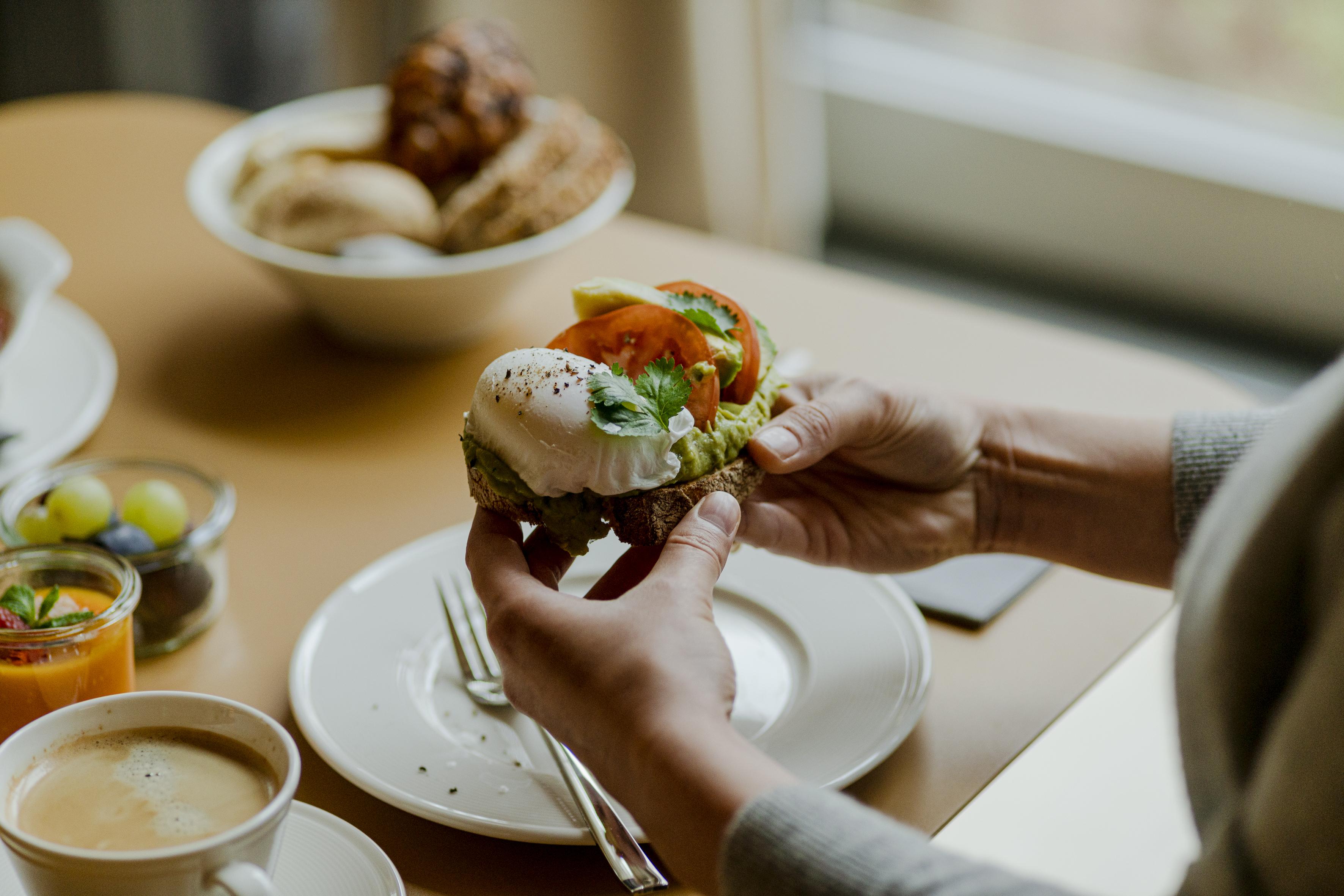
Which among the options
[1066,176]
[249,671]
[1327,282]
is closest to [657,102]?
[1066,176]

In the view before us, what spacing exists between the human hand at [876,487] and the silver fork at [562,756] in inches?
10.0

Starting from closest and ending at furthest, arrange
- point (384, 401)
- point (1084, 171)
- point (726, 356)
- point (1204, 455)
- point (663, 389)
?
point (663, 389) < point (726, 356) < point (1204, 455) < point (384, 401) < point (1084, 171)

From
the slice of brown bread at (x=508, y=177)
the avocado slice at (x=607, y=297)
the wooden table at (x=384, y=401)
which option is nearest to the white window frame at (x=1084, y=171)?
the wooden table at (x=384, y=401)

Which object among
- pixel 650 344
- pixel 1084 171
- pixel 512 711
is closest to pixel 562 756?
pixel 512 711

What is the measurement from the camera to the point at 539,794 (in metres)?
0.89

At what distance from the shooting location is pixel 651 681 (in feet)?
2.57

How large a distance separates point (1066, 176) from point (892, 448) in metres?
2.44

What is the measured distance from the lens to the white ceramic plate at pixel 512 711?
0.89 metres

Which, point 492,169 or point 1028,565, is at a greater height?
point 492,169

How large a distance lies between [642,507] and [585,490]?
5 centimetres

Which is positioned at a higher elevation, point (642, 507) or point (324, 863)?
point (642, 507)

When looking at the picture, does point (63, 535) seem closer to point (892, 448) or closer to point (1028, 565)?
point (892, 448)

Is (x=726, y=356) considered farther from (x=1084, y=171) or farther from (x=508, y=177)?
(x=1084, y=171)

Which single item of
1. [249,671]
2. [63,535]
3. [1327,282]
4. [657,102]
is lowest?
[1327,282]
